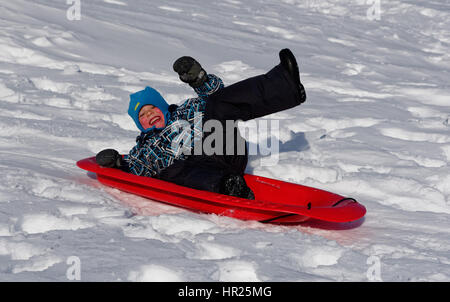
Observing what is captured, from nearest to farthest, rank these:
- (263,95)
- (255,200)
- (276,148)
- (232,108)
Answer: (255,200) < (263,95) < (232,108) < (276,148)

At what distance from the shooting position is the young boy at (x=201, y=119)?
2.84 metres

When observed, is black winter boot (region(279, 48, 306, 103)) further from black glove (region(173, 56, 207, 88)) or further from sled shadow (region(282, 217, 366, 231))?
sled shadow (region(282, 217, 366, 231))

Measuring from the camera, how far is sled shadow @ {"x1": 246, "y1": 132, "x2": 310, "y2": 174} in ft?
12.8

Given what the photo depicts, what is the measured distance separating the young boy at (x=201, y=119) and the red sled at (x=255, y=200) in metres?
0.09

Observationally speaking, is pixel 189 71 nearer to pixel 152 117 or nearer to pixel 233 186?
pixel 152 117

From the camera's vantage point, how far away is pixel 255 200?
275cm

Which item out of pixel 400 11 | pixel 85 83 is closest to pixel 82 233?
pixel 85 83

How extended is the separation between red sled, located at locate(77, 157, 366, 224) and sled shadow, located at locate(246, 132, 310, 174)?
645mm

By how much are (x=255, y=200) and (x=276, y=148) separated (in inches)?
53.6

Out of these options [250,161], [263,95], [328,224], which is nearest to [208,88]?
[263,95]

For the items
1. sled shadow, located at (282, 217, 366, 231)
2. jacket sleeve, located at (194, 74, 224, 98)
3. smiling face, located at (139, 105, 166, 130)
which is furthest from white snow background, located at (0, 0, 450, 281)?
jacket sleeve, located at (194, 74, 224, 98)

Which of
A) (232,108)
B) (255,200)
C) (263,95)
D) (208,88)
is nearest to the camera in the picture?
(255,200)

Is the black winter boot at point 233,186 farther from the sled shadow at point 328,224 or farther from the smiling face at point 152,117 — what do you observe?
the smiling face at point 152,117
